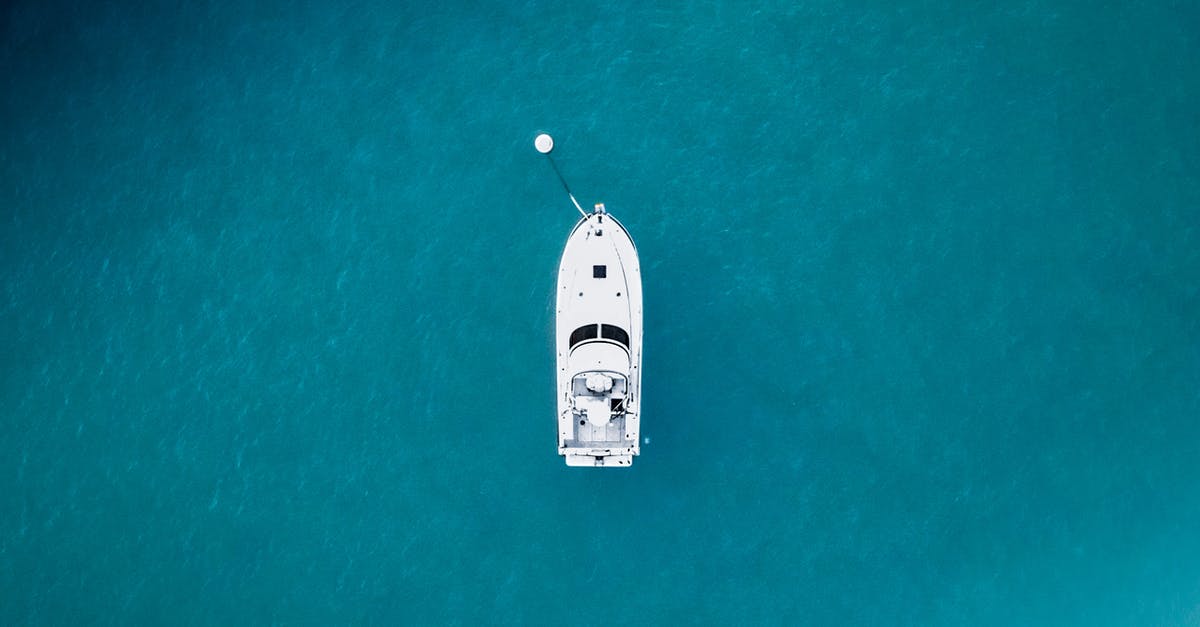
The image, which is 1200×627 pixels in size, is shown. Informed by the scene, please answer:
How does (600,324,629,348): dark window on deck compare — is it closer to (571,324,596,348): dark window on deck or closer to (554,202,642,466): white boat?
(554,202,642,466): white boat

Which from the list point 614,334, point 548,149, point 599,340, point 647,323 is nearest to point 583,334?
point 599,340

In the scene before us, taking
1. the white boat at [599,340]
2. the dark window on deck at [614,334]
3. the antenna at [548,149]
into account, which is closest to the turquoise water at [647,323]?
the antenna at [548,149]

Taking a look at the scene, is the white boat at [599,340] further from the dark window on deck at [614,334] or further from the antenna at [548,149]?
the antenna at [548,149]

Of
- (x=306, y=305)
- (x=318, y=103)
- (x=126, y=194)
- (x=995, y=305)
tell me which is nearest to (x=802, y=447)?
(x=995, y=305)

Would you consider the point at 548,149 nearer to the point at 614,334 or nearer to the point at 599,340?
the point at 614,334

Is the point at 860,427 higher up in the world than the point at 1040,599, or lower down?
higher up

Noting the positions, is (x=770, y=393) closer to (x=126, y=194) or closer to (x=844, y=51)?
(x=844, y=51)

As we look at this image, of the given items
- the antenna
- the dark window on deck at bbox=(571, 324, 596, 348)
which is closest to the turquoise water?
the antenna
